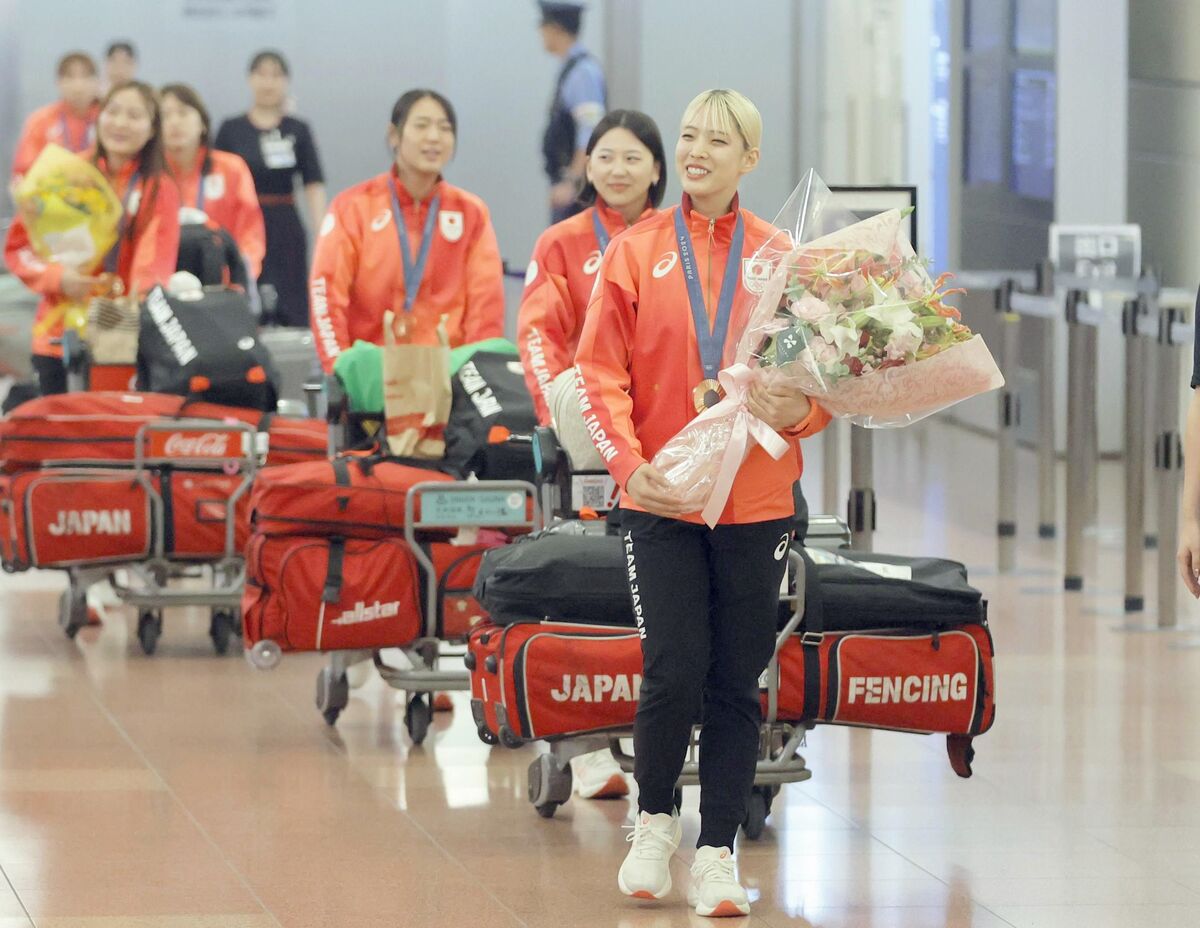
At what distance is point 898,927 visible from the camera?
14.0 feet

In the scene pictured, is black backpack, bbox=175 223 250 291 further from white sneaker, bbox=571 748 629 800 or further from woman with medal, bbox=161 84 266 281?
white sneaker, bbox=571 748 629 800

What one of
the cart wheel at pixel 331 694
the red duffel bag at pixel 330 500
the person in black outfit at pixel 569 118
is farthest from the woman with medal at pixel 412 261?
the person in black outfit at pixel 569 118

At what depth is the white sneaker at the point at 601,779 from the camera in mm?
5305

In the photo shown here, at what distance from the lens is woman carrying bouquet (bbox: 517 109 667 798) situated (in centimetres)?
552

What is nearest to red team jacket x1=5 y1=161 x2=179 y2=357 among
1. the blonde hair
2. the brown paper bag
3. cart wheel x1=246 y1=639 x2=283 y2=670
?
the brown paper bag

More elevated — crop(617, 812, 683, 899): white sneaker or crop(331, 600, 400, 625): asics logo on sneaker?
crop(331, 600, 400, 625): asics logo on sneaker

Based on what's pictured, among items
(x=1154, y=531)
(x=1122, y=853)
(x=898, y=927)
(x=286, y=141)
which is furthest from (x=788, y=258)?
(x=286, y=141)

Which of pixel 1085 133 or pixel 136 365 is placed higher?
pixel 1085 133

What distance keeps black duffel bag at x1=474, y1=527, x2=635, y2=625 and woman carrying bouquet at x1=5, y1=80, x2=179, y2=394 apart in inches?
129

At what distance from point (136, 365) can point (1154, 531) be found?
14.2 feet

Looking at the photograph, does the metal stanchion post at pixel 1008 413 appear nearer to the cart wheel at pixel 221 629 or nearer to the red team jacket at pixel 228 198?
the red team jacket at pixel 228 198

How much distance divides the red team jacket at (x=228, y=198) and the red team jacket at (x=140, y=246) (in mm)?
857

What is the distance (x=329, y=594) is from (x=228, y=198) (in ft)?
11.6

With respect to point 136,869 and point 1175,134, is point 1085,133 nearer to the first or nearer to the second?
point 1175,134
